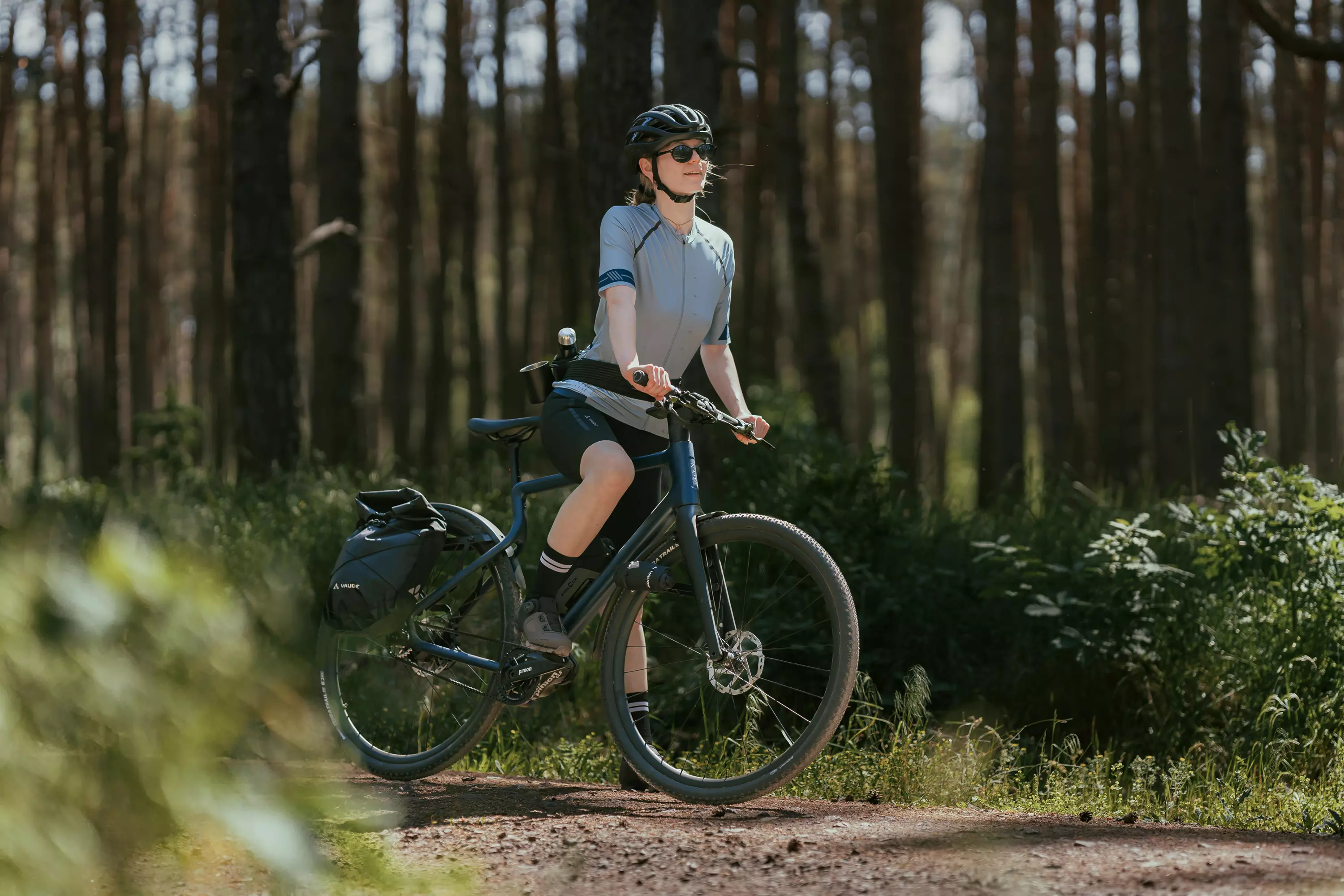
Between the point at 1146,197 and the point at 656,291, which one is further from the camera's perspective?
the point at 1146,197

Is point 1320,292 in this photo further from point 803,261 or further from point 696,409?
point 696,409

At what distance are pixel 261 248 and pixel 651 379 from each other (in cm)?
824

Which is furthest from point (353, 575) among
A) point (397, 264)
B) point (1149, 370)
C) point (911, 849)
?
point (1149, 370)

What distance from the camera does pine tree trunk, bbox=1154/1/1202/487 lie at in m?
12.2

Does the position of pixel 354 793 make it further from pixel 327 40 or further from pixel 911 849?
pixel 327 40

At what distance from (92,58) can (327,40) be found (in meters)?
10.1

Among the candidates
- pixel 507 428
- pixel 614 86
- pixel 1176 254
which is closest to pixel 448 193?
pixel 1176 254

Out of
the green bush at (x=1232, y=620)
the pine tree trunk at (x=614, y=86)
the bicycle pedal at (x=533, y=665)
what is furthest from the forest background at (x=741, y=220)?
the bicycle pedal at (x=533, y=665)

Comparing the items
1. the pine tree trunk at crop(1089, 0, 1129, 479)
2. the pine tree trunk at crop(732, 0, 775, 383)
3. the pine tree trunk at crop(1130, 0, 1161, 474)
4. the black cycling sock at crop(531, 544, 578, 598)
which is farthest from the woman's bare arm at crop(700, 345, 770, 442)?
the pine tree trunk at crop(732, 0, 775, 383)

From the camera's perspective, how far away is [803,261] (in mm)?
15102

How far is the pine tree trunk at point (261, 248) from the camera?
11.7 meters

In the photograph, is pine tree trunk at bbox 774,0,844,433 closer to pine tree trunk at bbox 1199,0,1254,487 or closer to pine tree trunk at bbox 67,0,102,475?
pine tree trunk at bbox 1199,0,1254,487

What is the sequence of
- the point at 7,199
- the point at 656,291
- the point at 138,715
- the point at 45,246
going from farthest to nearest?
the point at 7,199 < the point at 45,246 < the point at 656,291 < the point at 138,715

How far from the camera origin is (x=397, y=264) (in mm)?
20703
